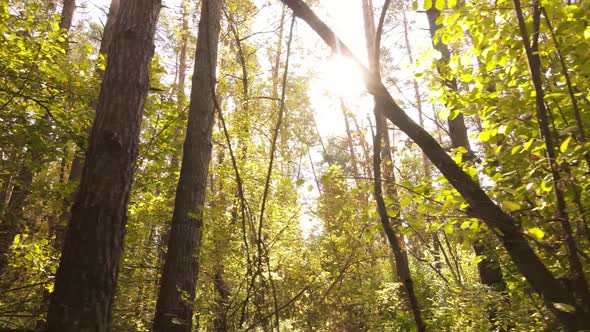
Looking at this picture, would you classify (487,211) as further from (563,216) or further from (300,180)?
(300,180)

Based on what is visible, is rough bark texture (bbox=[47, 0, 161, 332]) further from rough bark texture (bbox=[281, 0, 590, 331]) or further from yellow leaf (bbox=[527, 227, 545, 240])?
yellow leaf (bbox=[527, 227, 545, 240])

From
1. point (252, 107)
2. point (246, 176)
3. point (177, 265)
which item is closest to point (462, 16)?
point (177, 265)

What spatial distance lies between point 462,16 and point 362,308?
6957mm

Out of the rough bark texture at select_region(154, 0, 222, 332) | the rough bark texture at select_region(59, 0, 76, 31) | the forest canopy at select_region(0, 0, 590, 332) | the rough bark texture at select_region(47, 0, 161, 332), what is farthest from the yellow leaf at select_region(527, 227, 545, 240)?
the rough bark texture at select_region(59, 0, 76, 31)

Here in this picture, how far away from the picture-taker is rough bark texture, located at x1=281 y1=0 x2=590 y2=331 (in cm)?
153

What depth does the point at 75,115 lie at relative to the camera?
449cm

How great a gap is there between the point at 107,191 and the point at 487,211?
2.15 m

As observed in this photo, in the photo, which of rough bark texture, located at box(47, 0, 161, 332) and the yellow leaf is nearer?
the yellow leaf

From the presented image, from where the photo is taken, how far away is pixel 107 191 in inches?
95.4

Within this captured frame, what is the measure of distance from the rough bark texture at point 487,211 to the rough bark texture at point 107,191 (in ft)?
5.07

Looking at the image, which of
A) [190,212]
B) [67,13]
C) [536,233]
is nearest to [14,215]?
[190,212]

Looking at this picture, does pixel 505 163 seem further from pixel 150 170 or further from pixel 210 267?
pixel 210 267

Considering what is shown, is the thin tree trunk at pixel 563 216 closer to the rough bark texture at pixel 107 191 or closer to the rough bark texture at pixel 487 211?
the rough bark texture at pixel 487 211

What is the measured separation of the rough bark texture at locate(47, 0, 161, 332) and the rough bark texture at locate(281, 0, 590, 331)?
154 centimetres
